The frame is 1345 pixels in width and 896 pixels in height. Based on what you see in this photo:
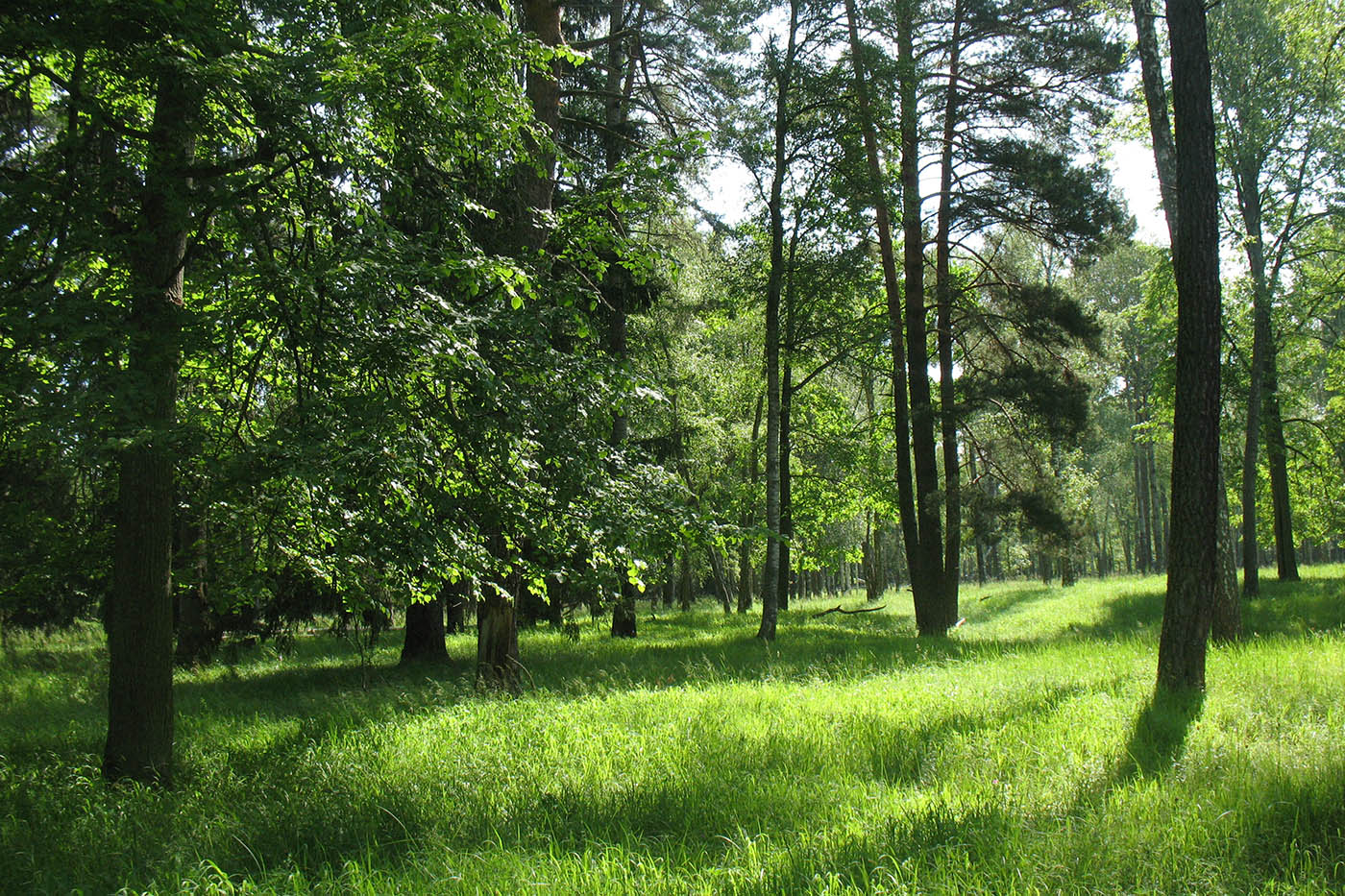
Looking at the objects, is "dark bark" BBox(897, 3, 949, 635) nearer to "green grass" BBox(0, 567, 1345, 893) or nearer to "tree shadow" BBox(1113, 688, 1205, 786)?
"green grass" BBox(0, 567, 1345, 893)

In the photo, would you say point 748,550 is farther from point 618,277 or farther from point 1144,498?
point 1144,498

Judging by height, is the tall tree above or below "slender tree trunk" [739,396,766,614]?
above

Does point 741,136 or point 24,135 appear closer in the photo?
point 24,135

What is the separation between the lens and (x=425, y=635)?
1336cm

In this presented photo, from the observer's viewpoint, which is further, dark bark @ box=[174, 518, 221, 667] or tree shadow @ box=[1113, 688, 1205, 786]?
dark bark @ box=[174, 518, 221, 667]

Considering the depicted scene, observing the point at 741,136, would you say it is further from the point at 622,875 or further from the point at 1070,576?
the point at 1070,576

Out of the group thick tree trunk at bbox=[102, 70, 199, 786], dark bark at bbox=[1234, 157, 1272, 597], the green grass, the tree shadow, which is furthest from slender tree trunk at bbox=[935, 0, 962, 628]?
thick tree trunk at bbox=[102, 70, 199, 786]

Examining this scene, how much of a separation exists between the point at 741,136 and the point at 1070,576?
27882mm

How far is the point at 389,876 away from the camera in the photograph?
12.3 feet

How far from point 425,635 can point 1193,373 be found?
38.6 ft

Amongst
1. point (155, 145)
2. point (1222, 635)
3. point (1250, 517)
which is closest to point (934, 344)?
point (1250, 517)

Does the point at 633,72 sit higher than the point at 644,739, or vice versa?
the point at 633,72

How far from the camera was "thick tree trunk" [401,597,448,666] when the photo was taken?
13.2 meters

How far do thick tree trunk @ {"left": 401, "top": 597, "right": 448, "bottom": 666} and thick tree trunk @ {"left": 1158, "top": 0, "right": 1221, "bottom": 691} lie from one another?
1076 centimetres
